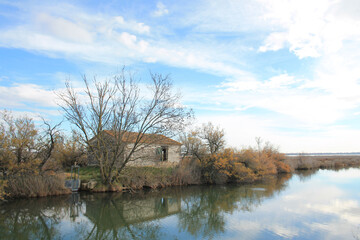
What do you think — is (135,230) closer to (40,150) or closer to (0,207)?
(0,207)

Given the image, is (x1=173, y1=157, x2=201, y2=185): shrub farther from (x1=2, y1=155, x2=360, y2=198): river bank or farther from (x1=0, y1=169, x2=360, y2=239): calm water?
(x1=0, y1=169, x2=360, y2=239): calm water

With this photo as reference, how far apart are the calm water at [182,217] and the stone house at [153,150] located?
381 cm

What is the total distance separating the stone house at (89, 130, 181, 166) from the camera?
62.9ft

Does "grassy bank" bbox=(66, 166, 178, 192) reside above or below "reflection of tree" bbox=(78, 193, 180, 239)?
above

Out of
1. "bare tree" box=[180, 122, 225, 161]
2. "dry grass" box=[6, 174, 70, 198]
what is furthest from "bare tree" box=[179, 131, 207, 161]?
"dry grass" box=[6, 174, 70, 198]

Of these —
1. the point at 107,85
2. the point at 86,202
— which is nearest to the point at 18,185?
the point at 86,202

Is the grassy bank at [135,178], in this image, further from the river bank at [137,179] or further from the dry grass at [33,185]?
the dry grass at [33,185]

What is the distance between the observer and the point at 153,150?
23.2 m

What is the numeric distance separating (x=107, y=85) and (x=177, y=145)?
34.2ft

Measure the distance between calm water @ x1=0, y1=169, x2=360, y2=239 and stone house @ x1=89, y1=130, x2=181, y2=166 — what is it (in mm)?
3814

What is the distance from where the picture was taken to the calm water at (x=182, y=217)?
930 cm

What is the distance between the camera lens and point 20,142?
14117 millimetres

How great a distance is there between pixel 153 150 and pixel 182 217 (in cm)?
1151

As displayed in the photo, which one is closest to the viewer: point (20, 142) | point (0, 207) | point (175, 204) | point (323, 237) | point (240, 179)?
point (323, 237)
